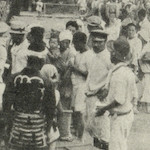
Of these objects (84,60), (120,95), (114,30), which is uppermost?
(114,30)

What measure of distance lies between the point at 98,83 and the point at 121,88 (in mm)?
1328

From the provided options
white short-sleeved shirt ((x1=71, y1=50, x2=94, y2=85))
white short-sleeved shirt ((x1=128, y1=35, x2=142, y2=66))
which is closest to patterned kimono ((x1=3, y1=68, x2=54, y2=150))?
white short-sleeved shirt ((x1=71, y1=50, x2=94, y2=85))

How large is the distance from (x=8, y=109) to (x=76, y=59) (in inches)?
127

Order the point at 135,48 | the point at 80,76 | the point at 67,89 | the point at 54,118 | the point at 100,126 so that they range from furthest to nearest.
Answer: the point at 135,48 → the point at 67,89 → the point at 80,76 → the point at 100,126 → the point at 54,118

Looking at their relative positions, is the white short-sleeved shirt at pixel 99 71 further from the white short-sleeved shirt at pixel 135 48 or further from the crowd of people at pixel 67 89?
the white short-sleeved shirt at pixel 135 48

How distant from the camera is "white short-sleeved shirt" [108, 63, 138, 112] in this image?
691cm

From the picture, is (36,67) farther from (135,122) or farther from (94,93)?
(135,122)

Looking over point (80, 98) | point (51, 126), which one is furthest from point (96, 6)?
point (51, 126)

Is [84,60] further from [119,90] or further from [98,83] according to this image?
[119,90]

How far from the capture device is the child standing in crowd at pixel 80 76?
944 centimetres

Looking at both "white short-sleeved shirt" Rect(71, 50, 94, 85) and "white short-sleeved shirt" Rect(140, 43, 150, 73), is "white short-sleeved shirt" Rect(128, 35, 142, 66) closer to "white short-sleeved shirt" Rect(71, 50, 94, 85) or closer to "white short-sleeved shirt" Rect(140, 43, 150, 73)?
"white short-sleeved shirt" Rect(140, 43, 150, 73)

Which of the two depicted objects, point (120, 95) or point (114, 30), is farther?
point (114, 30)

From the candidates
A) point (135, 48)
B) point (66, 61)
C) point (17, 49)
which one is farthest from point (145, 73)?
point (17, 49)

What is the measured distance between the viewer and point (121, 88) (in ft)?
22.6
